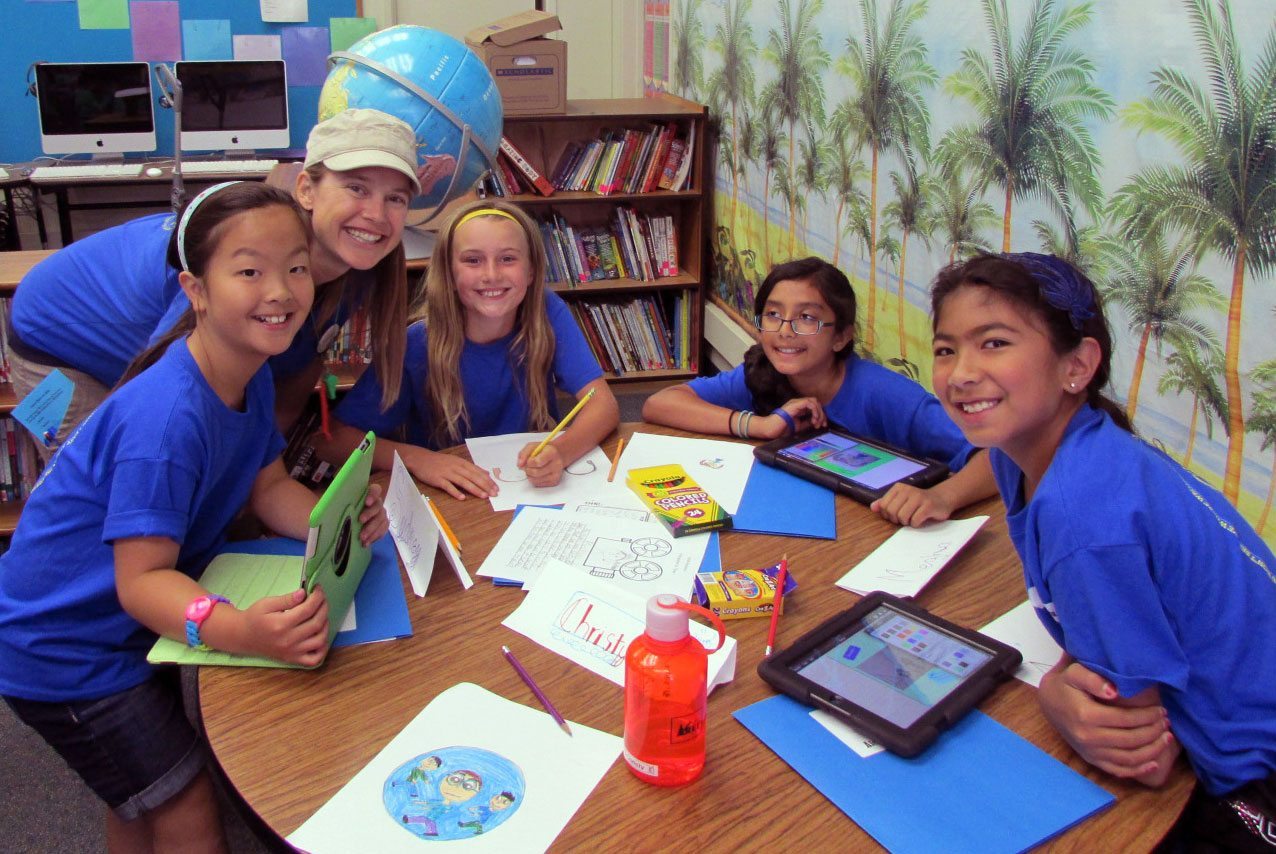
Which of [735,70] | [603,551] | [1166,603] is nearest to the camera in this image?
[1166,603]

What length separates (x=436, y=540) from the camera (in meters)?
1.36

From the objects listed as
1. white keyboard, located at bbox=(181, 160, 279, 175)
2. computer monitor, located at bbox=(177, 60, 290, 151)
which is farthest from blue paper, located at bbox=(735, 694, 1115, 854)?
computer monitor, located at bbox=(177, 60, 290, 151)

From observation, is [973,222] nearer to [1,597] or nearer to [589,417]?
[589,417]

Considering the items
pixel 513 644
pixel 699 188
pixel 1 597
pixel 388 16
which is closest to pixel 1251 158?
pixel 513 644

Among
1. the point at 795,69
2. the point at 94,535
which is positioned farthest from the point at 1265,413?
the point at 795,69

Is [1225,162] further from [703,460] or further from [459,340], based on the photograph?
[459,340]

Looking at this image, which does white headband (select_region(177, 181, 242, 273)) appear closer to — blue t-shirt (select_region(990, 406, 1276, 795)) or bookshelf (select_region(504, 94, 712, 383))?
blue t-shirt (select_region(990, 406, 1276, 795))

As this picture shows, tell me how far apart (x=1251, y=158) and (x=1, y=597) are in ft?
5.85

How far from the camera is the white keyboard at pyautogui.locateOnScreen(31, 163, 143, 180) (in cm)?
411

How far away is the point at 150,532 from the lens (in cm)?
113

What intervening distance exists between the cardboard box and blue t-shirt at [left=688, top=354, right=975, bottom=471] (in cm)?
198

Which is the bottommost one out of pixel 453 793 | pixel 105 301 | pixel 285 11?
pixel 453 793

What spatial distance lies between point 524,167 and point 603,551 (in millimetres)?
2693

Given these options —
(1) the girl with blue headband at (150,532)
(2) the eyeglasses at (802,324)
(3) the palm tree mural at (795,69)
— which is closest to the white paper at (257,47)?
(3) the palm tree mural at (795,69)
